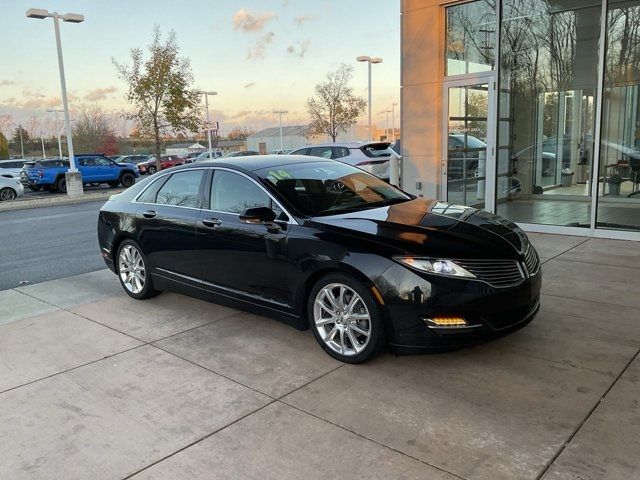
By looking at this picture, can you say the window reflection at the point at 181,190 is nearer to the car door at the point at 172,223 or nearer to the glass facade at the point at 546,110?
the car door at the point at 172,223

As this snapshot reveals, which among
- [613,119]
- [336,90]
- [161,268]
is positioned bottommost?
[161,268]

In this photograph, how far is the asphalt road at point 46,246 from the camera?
8.03 metres

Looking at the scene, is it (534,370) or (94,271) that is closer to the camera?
(534,370)

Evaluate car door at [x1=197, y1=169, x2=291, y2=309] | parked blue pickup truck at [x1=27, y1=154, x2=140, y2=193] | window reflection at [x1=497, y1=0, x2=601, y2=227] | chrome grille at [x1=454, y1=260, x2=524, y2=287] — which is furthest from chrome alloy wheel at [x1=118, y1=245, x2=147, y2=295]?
parked blue pickup truck at [x1=27, y1=154, x2=140, y2=193]

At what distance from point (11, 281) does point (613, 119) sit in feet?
30.4

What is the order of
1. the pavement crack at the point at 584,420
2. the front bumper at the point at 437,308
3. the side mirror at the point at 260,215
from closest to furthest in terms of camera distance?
the pavement crack at the point at 584,420 < the front bumper at the point at 437,308 < the side mirror at the point at 260,215

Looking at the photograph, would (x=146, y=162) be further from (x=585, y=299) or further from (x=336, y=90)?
(x=585, y=299)

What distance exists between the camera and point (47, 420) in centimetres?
360

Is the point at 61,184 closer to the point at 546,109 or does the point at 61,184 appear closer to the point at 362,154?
the point at 362,154

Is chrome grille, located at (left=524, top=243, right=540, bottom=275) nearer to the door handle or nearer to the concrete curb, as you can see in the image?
the door handle

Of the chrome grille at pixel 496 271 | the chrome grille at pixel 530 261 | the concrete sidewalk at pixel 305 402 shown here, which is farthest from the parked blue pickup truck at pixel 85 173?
the chrome grille at pixel 496 271

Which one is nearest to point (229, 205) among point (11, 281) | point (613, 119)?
point (11, 281)

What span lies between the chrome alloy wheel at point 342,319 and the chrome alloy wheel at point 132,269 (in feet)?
8.46

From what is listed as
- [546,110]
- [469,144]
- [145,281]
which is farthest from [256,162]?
[546,110]
